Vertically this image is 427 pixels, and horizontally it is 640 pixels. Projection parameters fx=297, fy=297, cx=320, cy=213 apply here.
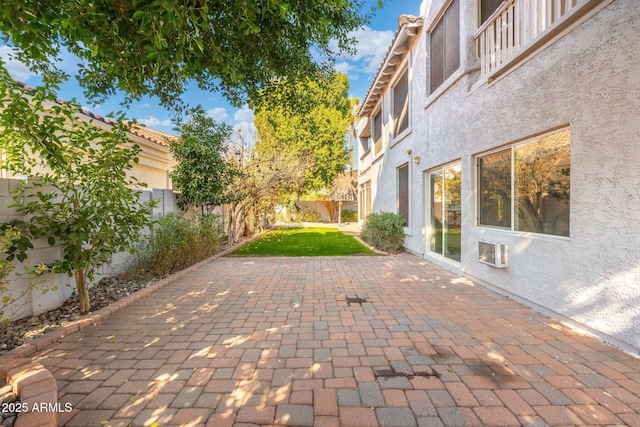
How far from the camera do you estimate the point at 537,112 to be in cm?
492

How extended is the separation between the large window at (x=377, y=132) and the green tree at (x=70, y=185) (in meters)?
13.1

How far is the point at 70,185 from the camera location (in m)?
4.63

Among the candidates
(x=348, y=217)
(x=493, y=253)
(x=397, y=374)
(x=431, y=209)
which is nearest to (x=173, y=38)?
(x=397, y=374)

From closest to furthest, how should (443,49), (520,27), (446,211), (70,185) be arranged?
(70,185) → (520,27) → (443,49) → (446,211)

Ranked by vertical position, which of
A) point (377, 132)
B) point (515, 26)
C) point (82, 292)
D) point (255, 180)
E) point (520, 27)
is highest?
point (377, 132)

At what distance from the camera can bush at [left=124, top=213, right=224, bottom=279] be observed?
709 centimetres

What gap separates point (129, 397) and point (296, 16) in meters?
5.24

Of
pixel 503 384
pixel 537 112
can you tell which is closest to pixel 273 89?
pixel 537 112

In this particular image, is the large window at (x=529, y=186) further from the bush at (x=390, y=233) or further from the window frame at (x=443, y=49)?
the bush at (x=390, y=233)

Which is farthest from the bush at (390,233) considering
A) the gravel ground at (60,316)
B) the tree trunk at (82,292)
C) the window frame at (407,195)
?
the tree trunk at (82,292)

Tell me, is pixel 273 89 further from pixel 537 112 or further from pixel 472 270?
pixel 472 270

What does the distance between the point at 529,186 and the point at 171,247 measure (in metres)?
8.01

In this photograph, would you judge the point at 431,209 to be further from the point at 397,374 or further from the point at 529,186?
the point at 397,374

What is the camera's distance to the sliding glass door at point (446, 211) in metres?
7.84
